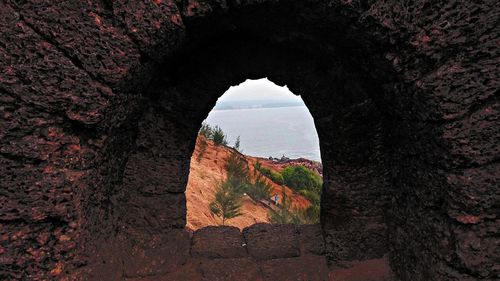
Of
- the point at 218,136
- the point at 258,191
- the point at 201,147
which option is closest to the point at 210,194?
the point at 258,191

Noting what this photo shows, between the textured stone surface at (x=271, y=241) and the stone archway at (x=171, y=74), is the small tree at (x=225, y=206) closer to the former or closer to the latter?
the textured stone surface at (x=271, y=241)

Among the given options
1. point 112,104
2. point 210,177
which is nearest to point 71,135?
point 112,104

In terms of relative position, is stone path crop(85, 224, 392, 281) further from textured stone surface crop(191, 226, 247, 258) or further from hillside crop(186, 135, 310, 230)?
hillside crop(186, 135, 310, 230)

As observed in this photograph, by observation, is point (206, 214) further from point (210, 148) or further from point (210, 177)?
point (210, 148)

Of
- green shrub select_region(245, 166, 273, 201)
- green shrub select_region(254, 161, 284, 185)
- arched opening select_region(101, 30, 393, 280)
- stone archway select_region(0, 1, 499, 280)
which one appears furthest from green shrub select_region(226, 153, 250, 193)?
stone archway select_region(0, 1, 499, 280)

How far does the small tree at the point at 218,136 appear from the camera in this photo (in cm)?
1458

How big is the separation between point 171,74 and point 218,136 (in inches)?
502

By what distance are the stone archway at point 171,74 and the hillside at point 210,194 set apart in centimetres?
375

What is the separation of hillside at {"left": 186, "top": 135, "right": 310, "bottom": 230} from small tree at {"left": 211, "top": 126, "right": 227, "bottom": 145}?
287mm

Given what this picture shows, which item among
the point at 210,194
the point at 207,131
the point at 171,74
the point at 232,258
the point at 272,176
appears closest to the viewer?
the point at 171,74

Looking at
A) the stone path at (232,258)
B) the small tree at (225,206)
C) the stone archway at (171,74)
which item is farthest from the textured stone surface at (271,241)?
the small tree at (225,206)

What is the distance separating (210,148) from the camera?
13773 mm

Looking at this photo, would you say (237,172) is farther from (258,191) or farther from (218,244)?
(218,244)

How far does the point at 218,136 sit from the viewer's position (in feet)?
48.7
